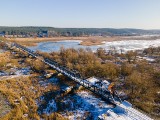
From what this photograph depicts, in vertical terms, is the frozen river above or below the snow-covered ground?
below

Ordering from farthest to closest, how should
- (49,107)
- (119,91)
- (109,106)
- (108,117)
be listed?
1. (119,91)
2. (49,107)
3. (109,106)
4. (108,117)

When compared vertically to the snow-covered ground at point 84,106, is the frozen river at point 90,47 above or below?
below

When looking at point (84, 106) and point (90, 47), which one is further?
point (90, 47)

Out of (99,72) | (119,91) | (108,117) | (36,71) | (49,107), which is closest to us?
(108,117)

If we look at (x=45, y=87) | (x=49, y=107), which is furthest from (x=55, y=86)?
(x=49, y=107)

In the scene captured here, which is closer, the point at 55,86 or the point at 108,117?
the point at 108,117

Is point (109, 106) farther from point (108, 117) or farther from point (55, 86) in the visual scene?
point (55, 86)

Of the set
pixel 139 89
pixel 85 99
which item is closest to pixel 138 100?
pixel 139 89

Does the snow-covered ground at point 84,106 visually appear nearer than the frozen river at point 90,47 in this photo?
Yes

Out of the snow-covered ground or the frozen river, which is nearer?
the snow-covered ground

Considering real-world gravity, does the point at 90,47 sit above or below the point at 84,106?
below
